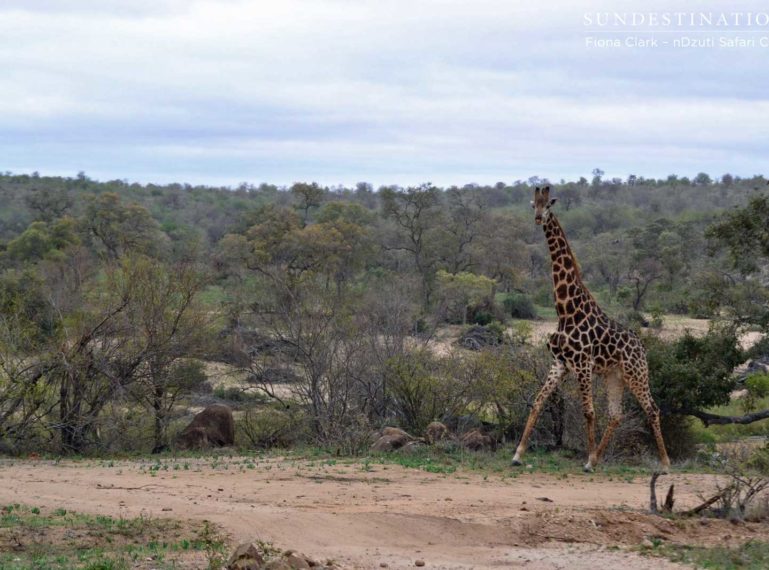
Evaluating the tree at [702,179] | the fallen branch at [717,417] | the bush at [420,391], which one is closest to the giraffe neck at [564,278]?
the fallen branch at [717,417]

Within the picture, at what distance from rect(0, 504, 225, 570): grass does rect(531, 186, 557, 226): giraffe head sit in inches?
252

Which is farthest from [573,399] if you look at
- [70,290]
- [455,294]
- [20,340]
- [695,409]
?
[455,294]

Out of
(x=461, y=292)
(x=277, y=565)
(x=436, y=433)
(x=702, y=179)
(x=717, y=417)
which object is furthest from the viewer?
(x=702, y=179)

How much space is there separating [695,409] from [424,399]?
4.60 metres

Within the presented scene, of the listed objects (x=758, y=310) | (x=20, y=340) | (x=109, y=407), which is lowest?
(x=109, y=407)

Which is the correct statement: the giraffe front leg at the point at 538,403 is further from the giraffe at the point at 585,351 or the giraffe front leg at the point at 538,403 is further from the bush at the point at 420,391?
the bush at the point at 420,391

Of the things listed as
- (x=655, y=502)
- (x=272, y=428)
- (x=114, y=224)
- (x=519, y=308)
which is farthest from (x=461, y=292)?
(x=655, y=502)

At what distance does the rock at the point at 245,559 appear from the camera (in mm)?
8016

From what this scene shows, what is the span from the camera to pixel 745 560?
878cm

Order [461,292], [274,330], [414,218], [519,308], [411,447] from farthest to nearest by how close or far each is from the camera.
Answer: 1. [414,218]
2. [519,308]
3. [461,292]
4. [274,330]
5. [411,447]

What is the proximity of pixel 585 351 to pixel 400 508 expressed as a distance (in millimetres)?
4449

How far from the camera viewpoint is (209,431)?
1727 cm

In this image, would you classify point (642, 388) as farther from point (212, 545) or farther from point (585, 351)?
point (212, 545)

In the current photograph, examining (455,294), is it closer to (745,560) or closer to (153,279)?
(153,279)
